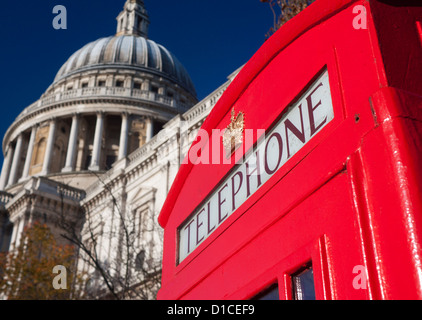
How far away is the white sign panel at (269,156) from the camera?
1.69 metres

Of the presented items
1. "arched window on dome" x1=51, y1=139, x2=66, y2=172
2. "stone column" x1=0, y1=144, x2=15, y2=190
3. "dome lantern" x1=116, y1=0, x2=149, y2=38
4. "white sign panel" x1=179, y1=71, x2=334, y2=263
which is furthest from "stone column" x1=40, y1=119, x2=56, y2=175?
"white sign panel" x1=179, y1=71, x2=334, y2=263

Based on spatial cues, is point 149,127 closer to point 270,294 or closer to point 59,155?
point 59,155

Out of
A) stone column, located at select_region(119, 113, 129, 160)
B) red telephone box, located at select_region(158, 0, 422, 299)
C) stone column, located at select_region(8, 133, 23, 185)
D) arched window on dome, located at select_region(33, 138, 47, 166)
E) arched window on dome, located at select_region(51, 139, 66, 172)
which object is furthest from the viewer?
stone column, located at select_region(8, 133, 23, 185)

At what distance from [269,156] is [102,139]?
37583 mm

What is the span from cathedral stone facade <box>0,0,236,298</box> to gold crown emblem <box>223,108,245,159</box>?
16040mm

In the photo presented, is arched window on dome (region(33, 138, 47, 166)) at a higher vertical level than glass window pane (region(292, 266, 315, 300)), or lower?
higher

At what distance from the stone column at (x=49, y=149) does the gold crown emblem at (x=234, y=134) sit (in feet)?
119

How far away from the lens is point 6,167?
4194 centimetres

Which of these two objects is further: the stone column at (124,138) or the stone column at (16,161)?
the stone column at (16,161)

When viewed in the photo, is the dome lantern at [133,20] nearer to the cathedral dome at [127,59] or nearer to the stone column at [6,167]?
the cathedral dome at [127,59]

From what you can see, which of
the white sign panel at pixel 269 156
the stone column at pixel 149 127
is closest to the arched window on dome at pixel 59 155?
the stone column at pixel 149 127

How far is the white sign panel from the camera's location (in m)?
1.69

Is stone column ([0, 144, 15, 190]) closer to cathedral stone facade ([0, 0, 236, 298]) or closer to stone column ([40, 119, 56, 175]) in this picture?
cathedral stone facade ([0, 0, 236, 298])

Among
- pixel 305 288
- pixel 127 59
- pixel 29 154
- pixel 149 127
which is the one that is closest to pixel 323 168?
pixel 305 288
